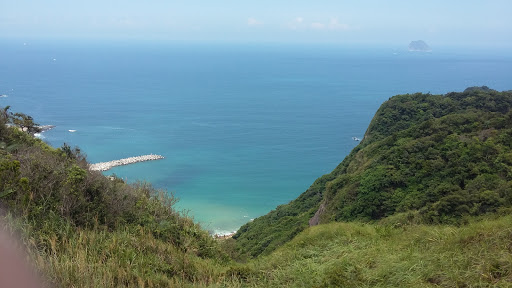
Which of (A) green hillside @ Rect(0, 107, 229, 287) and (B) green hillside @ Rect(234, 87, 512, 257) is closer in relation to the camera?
(A) green hillside @ Rect(0, 107, 229, 287)

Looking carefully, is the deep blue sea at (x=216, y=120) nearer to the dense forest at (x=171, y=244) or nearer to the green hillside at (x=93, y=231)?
the dense forest at (x=171, y=244)

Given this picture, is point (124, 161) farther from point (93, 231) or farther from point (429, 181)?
point (93, 231)

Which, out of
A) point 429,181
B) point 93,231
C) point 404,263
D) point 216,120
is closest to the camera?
point 404,263

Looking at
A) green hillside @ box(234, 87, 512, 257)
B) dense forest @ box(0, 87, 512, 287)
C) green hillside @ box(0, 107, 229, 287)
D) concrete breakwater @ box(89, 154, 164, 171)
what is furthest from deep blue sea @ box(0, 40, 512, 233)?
green hillside @ box(0, 107, 229, 287)

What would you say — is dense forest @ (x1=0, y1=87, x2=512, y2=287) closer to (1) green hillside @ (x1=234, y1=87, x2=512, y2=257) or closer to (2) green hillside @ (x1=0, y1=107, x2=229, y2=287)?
(2) green hillside @ (x1=0, y1=107, x2=229, y2=287)

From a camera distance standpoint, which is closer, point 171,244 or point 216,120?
point 171,244

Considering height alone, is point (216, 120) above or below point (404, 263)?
below

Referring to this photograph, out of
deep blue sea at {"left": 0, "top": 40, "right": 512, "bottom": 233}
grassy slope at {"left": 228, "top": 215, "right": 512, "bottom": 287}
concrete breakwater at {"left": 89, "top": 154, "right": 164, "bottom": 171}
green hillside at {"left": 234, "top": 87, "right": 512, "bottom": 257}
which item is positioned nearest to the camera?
grassy slope at {"left": 228, "top": 215, "right": 512, "bottom": 287}

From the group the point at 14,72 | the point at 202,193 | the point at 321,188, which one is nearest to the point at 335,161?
the point at 202,193

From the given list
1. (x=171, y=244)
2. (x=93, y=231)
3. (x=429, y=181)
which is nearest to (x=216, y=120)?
(x=429, y=181)
